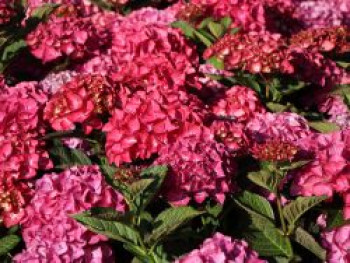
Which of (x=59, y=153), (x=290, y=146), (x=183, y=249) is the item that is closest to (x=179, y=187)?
(x=183, y=249)

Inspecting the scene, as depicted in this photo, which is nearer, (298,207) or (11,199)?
(298,207)

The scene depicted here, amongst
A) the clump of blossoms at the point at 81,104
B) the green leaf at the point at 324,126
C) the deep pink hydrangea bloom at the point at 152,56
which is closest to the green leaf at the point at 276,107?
the green leaf at the point at 324,126

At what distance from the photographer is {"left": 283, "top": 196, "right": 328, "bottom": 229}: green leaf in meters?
2.49

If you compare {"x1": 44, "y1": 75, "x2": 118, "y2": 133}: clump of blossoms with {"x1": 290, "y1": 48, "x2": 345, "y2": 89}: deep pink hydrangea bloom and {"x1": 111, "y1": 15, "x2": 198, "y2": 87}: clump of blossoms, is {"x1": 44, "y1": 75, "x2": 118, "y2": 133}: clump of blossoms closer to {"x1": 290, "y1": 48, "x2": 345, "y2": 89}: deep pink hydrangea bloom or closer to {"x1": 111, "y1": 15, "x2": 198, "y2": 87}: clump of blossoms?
{"x1": 111, "y1": 15, "x2": 198, "y2": 87}: clump of blossoms

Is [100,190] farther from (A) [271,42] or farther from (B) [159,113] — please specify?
(A) [271,42]

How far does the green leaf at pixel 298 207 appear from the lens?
98.1 inches

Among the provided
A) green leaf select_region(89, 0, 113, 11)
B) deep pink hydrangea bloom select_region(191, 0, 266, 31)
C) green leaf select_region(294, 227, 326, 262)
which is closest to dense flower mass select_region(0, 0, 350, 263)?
green leaf select_region(294, 227, 326, 262)

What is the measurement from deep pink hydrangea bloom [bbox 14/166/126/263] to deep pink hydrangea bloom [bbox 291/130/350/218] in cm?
72

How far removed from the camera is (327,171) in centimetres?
260

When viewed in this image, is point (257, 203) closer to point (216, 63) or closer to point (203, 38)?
point (216, 63)

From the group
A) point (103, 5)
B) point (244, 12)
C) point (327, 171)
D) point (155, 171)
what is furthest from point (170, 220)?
point (103, 5)

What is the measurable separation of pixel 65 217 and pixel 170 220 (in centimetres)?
41

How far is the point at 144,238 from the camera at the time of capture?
7.92 feet

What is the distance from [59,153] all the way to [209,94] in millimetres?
995
